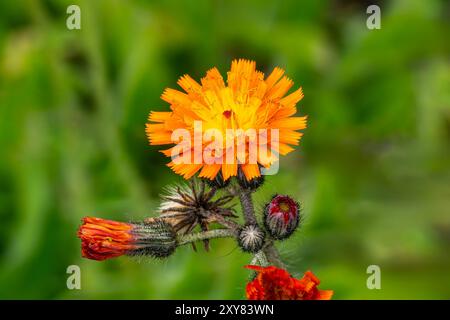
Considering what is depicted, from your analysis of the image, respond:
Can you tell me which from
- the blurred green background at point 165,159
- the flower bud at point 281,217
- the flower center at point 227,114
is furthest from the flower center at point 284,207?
the blurred green background at point 165,159

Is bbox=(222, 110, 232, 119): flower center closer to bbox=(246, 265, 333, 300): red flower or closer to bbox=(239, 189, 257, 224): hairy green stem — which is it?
bbox=(239, 189, 257, 224): hairy green stem

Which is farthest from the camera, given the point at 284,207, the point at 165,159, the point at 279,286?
the point at 165,159

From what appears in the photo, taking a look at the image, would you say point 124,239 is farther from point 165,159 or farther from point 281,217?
point 165,159

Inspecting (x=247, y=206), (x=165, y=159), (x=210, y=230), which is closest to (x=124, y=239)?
(x=210, y=230)

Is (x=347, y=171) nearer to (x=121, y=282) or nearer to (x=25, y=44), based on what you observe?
(x=121, y=282)

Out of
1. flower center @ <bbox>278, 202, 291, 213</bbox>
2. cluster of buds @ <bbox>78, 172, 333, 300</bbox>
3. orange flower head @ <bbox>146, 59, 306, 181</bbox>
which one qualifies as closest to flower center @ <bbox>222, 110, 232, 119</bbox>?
orange flower head @ <bbox>146, 59, 306, 181</bbox>

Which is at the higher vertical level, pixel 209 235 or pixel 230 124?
pixel 230 124
